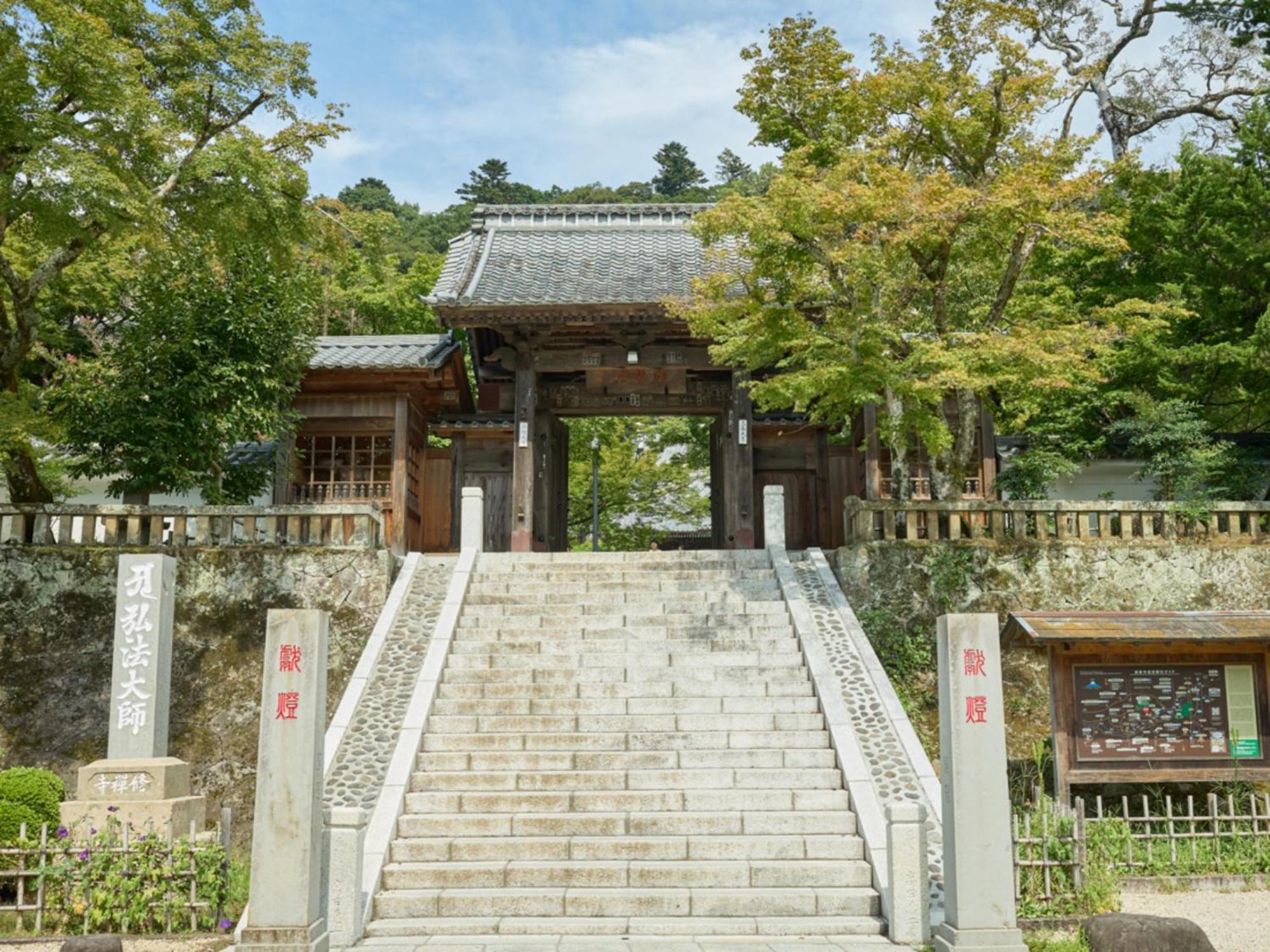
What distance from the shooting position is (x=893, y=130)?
46.4ft

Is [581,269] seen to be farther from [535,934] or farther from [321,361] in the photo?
[535,934]

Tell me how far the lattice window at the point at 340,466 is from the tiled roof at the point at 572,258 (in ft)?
11.1

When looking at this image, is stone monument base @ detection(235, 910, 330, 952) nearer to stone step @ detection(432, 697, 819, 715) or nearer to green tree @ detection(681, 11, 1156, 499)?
stone step @ detection(432, 697, 819, 715)

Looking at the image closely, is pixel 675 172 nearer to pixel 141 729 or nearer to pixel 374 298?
pixel 374 298

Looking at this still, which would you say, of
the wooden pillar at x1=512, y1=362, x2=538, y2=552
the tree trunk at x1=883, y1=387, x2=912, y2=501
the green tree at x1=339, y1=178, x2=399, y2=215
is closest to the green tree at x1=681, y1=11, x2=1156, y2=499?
the tree trunk at x1=883, y1=387, x2=912, y2=501

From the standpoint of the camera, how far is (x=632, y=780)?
10148 millimetres

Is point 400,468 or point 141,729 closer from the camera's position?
point 141,729

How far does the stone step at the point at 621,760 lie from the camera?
407 inches

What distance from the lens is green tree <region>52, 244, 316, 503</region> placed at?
15.1m

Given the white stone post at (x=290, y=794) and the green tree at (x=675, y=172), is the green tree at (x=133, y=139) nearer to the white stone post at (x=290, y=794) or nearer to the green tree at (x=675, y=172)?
the white stone post at (x=290, y=794)

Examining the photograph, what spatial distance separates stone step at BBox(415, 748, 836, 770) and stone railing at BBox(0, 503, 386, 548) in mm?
4470

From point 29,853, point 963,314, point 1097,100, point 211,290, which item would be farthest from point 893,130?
point 1097,100

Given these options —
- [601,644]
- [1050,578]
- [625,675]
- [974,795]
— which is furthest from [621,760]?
[1050,578]

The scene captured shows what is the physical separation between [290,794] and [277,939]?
3.29ft
